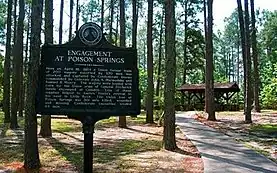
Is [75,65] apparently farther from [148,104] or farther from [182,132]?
[148,104]

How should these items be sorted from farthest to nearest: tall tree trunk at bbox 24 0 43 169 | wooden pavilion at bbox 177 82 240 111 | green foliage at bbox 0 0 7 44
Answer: wooden pavilion at bbox 177 82 240 111 < green foliage at bbox 0 0 7 44 < tall tree trunk at bbox 24 0 43 169

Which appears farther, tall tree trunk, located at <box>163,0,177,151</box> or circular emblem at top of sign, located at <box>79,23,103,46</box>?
tall tree trunk, located at <box>163,0,177,151</box>

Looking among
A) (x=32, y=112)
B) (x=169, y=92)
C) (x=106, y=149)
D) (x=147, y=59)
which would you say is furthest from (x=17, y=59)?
(x=32, y=112)

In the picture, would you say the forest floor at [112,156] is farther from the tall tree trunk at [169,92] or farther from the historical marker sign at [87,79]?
the historical marker sign at [87,79]

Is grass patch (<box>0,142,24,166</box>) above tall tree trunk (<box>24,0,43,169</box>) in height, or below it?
below

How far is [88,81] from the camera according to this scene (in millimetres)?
7035

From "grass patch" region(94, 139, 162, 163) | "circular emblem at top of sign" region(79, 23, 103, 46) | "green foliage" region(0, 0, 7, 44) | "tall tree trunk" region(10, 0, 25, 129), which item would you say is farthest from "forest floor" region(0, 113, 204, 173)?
"green foliage" region(0, 0, 7, 44)

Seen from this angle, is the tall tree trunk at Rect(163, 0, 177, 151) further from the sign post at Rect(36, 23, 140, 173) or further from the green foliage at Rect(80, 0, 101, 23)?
the green foliage at Rect(80, 0, 101, 23)

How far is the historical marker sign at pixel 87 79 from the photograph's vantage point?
22.8 feet

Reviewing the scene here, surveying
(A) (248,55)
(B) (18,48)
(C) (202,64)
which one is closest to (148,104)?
(A) (248,55)

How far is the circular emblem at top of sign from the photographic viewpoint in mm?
7090

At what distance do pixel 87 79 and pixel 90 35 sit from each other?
765 millimetres

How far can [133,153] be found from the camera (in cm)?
1185

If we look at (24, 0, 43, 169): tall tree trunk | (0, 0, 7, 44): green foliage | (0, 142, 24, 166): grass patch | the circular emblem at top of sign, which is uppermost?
(0, 0, 7, 44): green foliage
